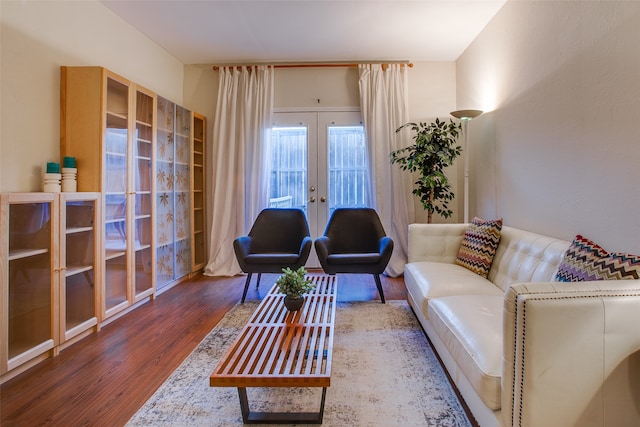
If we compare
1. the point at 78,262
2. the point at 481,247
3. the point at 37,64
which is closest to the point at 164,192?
the point at 78,262

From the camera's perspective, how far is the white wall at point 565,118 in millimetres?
1699

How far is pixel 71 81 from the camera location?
250cm

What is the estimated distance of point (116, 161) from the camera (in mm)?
2748

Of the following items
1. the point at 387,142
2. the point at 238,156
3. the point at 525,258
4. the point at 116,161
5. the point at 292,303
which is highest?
the point at 387,142

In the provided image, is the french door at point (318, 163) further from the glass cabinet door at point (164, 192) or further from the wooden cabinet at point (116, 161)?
the wooden cabinet at point (116, 161)

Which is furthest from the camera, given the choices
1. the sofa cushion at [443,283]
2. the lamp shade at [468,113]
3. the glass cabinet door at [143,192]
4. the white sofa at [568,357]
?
the lamp shade at [468,113]

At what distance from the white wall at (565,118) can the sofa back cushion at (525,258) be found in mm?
238

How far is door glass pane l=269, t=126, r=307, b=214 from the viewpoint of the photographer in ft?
14.4

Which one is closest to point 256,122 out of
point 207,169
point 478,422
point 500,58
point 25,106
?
point 207,169

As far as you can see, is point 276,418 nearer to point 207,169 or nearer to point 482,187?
point 482,187

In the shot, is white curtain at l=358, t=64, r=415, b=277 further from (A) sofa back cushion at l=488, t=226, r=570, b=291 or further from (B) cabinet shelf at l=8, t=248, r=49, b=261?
(B) cabinet shelf at l=8, t=248, r=49, b=261

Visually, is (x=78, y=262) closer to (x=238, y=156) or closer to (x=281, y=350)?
(x=281, y=350)

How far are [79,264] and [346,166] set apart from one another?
303 centimetres

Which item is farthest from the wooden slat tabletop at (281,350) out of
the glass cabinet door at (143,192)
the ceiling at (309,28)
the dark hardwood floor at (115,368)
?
the ceiling at (309,28)
